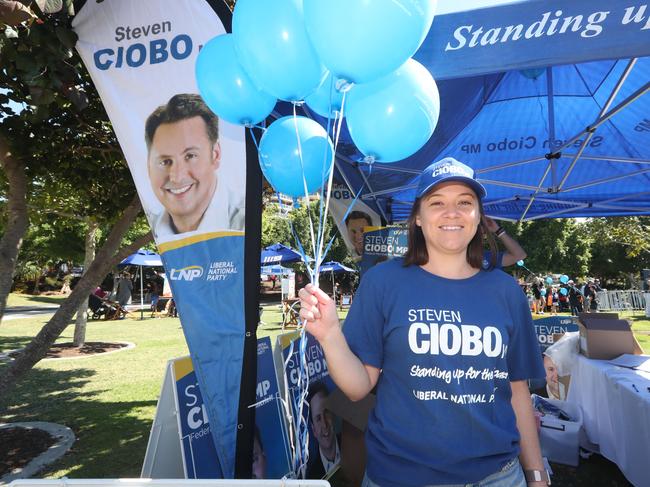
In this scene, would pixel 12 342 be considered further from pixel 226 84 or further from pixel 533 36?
pixel 533 36

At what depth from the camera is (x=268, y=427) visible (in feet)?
10.8

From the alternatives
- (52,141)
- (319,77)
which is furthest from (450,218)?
(52,141)

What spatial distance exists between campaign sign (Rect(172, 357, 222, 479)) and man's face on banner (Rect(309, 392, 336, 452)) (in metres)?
0.88

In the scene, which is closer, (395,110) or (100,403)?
(395,110)

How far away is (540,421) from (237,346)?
3.11m

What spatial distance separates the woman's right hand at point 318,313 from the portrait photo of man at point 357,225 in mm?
5192

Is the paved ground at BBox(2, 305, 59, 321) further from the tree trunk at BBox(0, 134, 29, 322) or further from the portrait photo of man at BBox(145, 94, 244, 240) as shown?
the portrait photo of man at BBox(145, 94, 244, 240)

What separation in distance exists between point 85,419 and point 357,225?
460cm

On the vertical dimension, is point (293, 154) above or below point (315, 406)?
above

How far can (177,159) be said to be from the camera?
293 centimetres

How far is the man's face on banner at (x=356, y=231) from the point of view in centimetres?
680

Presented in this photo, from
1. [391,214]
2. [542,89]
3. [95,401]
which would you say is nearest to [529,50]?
[542,89]

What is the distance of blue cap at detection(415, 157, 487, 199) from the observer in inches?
66.3

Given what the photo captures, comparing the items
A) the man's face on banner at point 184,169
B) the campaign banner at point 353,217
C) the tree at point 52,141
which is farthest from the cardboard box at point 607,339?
the tree at point 52,141
